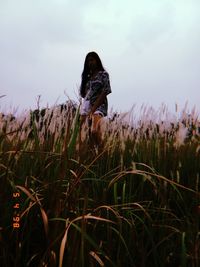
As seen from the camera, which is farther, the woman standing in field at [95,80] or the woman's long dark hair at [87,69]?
the woman's long dark hair at [87,69]

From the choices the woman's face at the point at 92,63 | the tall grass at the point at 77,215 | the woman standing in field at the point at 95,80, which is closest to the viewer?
the tall grass at the point at 77,215

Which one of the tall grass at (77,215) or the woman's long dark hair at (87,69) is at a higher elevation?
the woman's long dark hair at (87,69)

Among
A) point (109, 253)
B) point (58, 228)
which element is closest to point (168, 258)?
point (109, 253)

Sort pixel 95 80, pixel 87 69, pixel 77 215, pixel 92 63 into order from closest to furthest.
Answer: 1. pixel 77 215
2. pixel 95 80
3. pixel 92 63
4. pixel 87 69

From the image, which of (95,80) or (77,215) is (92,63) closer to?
(95,80)

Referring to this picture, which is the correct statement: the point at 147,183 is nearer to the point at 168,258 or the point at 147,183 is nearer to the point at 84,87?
the point at 168,258

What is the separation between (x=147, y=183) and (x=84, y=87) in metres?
Answer: 3.72

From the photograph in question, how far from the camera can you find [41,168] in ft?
8.73

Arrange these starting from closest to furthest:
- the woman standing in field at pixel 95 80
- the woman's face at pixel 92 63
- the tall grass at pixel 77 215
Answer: the tall grass at pixel 77 215 < the woman standing in field at pixel 95 80 < the woman's face at pixel 92 63
